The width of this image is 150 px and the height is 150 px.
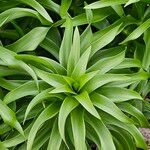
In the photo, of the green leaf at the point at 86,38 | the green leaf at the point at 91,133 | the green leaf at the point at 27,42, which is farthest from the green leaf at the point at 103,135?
the green leaf at the point at 27,42

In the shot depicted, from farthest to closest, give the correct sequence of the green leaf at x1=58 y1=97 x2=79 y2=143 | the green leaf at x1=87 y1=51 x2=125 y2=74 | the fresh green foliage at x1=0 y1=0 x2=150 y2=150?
the green leaf at x1=87 y1=51 x2=125 y2=74
the fresh green foliage at x1=0 y1=0 x2=150 y2=150
the green leaf at x1=58 y1=97 x2=79 y2=143

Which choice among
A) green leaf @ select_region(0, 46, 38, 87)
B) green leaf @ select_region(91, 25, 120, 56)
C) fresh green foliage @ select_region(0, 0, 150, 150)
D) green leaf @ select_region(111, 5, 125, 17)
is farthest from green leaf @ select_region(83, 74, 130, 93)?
green leaf @ select_region(111, 5, 125, 17)

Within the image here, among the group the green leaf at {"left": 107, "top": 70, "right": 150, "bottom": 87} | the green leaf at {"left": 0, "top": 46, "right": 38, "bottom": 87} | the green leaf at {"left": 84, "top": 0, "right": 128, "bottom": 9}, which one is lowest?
the green leaf at {"left": 107, "top": 70, "right": 150, "bottom": 87}

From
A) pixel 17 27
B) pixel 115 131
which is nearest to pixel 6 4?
pixel 17 27

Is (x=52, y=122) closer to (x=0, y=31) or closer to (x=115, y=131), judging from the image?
(x=115, y=131)

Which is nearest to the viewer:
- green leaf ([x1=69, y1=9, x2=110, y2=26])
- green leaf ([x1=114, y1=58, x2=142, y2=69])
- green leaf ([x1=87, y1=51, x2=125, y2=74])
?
green leaf ([x1=87, y1=51, x2=125, y2=74])

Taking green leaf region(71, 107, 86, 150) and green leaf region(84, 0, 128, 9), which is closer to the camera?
green leaf region(71, 107, 86, 150)

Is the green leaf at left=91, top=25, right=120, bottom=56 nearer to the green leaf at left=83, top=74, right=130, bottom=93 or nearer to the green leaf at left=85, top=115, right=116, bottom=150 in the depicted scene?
the green leaf at left=83, top=74, right=130, bottom=93

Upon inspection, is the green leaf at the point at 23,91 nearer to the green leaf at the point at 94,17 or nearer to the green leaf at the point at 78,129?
the green leaf at the point at 78,129

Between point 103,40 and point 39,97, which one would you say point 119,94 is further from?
point 39,97
